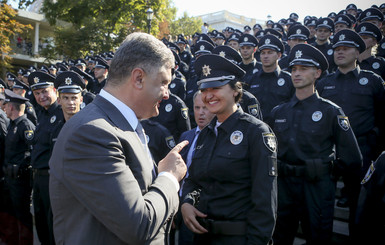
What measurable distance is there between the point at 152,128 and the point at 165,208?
279cm

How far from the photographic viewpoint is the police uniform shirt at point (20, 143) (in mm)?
5276

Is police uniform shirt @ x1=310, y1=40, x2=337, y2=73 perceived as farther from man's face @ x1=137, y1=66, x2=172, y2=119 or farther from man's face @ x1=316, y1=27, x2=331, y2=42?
man's face @ x1=137, y1=66, x2=172, y2=119

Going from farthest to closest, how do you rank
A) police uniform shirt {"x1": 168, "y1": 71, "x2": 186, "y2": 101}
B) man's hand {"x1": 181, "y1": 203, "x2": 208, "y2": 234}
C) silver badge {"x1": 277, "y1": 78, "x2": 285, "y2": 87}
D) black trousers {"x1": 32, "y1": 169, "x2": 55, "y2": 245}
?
1. police uniform shirt {"x1": 168, "y1": 71, "x2": 186, "y2": 101}
2. silver badge {"x1": 277, "y1": 78, "x2": 285, "y2": 87}
3. black trousers {"x1": 32, "y1": 169, "x2": 55, "y2": 245}
4. man's hand {"x1": 181, "y1": 203, "x2": 208, "y2": 234}

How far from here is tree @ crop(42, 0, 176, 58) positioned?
20.8 m

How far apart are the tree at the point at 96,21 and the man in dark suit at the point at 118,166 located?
20343 mm

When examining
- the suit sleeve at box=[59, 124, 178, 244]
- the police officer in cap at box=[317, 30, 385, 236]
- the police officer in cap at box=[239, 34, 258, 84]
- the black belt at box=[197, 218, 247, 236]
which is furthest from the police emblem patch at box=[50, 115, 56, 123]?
the police officer in cap at box=[317, 30, 385, 236]

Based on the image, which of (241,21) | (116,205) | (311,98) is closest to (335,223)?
(311,98)

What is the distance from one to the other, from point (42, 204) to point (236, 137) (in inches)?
138

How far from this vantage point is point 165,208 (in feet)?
4.90

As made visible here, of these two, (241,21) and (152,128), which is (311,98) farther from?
(241,21)

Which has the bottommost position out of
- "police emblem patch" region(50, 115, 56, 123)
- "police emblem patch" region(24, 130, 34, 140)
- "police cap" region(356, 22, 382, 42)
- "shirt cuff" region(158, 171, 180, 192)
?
"police emblem patch" region(24, 130, 34, 140)

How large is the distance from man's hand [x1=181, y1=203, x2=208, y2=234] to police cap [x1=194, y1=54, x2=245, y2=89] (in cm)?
107

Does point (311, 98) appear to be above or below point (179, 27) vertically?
below

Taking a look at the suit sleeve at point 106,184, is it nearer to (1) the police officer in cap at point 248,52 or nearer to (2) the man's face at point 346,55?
(2) the man's face at point 346,55
